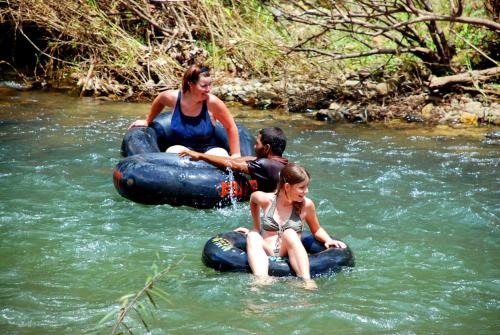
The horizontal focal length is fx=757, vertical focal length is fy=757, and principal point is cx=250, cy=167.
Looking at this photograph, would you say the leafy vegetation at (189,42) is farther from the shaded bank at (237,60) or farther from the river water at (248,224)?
the river water at (248,224)

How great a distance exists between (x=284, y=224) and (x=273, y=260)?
301 millimetres

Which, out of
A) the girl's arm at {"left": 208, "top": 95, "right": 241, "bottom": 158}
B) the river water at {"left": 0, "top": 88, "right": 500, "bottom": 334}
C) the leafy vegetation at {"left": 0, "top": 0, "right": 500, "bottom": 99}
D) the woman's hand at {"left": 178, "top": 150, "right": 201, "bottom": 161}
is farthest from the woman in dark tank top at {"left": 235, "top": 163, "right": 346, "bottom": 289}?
the leafy vegetation at {"left": 0, "top": 0, "right": 500, "bottom": 99}

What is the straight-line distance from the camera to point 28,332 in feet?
13.7

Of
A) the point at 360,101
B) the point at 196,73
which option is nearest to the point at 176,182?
the point at 196,73

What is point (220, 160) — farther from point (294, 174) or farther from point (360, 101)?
point (360, 101)

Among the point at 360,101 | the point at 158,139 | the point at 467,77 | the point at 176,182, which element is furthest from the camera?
the point at 360,101

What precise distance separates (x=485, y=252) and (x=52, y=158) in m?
4.70

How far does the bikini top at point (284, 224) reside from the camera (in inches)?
207

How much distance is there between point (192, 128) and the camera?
24.1ft

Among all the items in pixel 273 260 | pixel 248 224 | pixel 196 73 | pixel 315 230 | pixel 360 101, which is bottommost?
pixel 248 224

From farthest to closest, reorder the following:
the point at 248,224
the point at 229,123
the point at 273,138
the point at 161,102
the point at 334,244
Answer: the point at 161,102
the point at 229,123
the point at 248,224
the point at 273,138
the point at 334,244

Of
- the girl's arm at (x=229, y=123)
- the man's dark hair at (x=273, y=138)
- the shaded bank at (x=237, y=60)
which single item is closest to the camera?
the man's dark hair at (x=273, y=138)

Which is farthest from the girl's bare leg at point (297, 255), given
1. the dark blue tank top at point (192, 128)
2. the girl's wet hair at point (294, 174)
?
the dark blue tank top at point (192, 128)

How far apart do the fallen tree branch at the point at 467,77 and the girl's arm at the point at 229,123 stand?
179 inches
